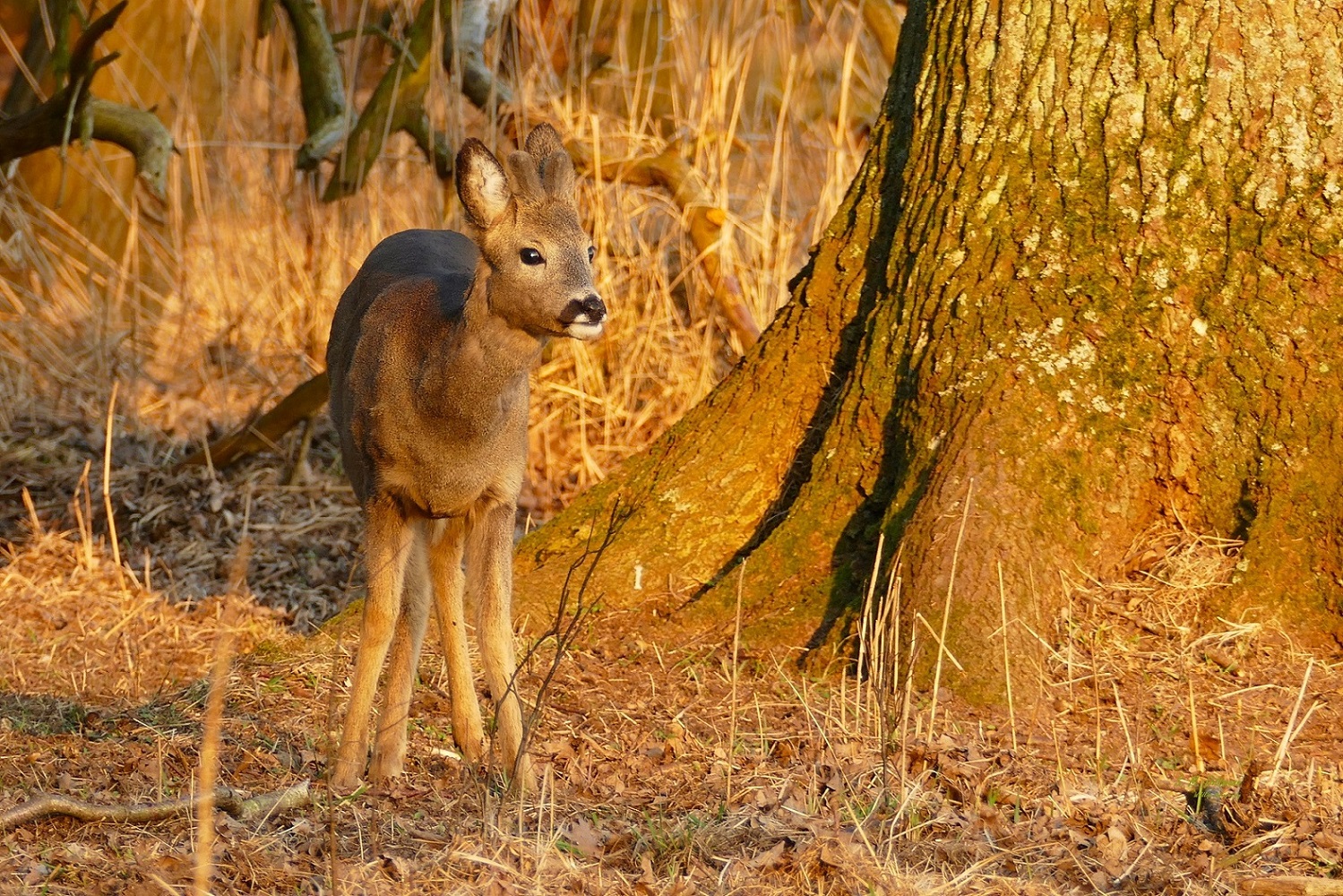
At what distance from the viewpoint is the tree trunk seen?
4.75 metres

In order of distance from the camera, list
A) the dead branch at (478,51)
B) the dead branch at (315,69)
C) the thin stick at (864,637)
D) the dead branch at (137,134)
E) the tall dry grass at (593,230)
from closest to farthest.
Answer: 1. the thin stick at (864,637)
2. the dead branch at (137,134)
3. the dead branch at (315,69)
4. the dead branch at (478,51)
5. the tall dry grass at (593,230)

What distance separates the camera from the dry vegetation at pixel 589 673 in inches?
141

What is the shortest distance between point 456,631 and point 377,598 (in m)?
0.26

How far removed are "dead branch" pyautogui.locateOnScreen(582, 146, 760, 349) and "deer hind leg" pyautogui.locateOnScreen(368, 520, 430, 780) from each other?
3.53m

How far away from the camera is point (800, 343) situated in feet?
18.5

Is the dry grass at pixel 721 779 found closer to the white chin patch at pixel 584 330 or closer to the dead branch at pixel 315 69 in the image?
the white chin patch at pixel 584 330

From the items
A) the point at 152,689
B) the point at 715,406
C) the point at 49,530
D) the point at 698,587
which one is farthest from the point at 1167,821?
the point at 49,530

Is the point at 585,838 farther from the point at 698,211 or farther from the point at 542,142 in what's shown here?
the point at 698,211

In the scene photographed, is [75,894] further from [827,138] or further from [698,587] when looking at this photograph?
[827,138]

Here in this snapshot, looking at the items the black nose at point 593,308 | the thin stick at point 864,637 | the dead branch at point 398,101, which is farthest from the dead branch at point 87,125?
the thin stick at point 864,637

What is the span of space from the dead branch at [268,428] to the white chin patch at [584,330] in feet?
11.9

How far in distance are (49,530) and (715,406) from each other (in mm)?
3704

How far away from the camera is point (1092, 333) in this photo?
4.88 metres

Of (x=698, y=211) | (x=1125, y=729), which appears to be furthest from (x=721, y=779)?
(x=698, y=211)
